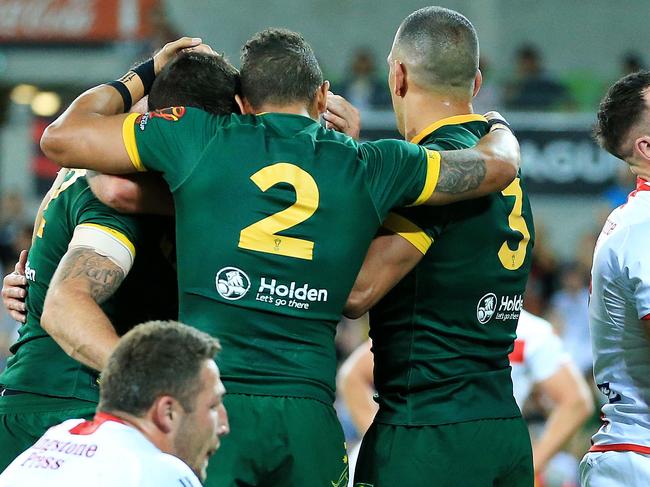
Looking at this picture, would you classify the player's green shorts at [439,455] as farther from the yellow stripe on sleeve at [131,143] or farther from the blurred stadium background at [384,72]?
the blurred stadium background at [384,72]

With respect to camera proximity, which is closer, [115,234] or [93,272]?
[93,272]

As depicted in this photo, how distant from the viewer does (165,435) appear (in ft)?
10.5

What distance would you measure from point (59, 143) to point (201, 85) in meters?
0.55

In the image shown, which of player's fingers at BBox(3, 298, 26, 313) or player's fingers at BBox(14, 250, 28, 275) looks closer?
player's fingers at BBox(3, 298, 26, 313)

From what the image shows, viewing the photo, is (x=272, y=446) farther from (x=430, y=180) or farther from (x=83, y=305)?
(x=430, y=180)

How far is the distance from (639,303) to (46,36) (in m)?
14.7

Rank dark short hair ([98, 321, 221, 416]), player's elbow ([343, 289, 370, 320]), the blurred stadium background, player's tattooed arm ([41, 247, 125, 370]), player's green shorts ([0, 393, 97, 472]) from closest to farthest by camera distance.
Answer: dark short hair ([98, 321, 221, 416]) → player's tattooed arm ([41, 247, 125, 370]) → player's elbow ([343, 289, 370, 320]) → player's green shorts ([0, 393, 97, 472]) → the blurred stadium background

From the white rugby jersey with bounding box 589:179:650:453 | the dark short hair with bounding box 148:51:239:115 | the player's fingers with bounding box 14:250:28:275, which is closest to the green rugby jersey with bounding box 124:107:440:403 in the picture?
the dark short hair with bounding box 148:51:239:115

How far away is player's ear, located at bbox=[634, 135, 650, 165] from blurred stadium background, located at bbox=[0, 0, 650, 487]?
17.9 feet

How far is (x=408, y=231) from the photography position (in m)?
4.11

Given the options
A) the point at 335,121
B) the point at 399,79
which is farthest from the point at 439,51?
the point at 335,121

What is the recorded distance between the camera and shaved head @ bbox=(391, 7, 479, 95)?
436 centimetres

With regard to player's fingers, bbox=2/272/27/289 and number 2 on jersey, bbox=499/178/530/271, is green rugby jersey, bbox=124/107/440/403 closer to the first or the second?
number 2 on jersey, bbox=499/178/530/271

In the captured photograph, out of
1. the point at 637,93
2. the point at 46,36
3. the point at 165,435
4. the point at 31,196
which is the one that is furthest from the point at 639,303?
the point at 46,36
